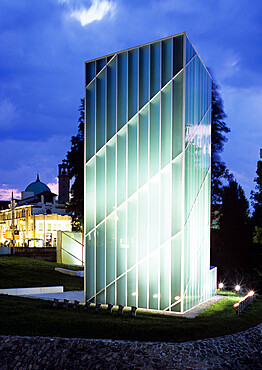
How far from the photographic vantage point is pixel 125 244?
1505cm

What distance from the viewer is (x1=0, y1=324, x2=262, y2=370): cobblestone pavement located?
9.53 m

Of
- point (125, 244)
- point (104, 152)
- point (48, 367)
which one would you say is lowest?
point (48, 367)

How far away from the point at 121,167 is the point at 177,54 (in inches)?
174

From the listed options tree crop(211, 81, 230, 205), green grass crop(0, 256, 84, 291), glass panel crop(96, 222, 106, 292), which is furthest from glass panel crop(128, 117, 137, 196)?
tree crop(211, 81, 230, 205)

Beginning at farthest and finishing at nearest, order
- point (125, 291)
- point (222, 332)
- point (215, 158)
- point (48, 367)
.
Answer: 1. point (215, 158)
2. point (125, 291)
3. point (222, 332)
4. point (48, 367)

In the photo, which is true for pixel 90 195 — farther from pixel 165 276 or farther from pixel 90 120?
pixel 165 276

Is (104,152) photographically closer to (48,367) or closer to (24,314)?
(24,314)

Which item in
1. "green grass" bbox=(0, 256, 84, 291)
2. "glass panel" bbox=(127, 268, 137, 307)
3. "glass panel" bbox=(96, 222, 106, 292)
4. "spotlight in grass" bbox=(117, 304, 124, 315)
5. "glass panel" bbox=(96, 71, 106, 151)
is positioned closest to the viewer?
"spotlight in grass" bbox=(117, 304, 124, 315)

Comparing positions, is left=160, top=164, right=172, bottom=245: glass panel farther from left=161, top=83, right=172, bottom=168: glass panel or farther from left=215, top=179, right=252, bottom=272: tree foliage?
left=215, top=179, right=252, bottom=272: tree foliage

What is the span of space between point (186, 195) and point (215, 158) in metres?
14.7

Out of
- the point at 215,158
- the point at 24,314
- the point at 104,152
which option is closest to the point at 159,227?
the point at 104,152

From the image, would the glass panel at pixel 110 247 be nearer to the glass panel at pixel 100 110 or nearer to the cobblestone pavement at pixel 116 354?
A: the glass panel at pixel 100 110

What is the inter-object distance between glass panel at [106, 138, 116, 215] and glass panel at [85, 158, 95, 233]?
0.75 m

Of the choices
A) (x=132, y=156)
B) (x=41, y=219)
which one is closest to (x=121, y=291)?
(x=132, y=156)
